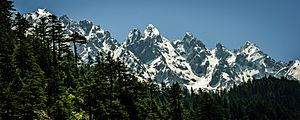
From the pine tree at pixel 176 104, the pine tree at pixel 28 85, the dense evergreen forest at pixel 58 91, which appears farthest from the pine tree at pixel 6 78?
the pine tree at pixel 176 104

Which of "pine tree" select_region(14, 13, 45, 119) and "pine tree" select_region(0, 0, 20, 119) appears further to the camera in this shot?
"pine tree" select_region(14, 13, 45, 119)

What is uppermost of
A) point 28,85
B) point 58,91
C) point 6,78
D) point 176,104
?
point 6,78

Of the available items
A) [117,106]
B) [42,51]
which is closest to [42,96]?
[117,106]

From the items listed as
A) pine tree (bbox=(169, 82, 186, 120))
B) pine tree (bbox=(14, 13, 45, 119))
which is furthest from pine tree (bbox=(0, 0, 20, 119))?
pine tree (bbox=(169, 82, 186, 120))

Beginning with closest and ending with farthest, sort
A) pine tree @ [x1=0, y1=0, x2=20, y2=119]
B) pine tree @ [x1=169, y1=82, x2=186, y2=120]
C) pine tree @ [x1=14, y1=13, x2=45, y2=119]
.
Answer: pine tree @ [x1=0, y1=0, x2=20, y2=119]
pine tree @ [x1=14, y1=13, x2=45, y2=119]
pine tree @ [x1=169, y1=82, x2=186, y2=120]

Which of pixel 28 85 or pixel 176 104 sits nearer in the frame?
pixel 28 85

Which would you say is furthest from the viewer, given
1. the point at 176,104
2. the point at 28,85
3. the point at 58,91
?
the point at 176,104

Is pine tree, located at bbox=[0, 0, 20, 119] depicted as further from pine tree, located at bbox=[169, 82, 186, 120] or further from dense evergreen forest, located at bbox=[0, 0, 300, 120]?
pine tree, located at bbox=[169, 82, 186, 120]

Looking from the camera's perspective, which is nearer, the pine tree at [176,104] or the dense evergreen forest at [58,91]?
the dense evergreen forest at [58,91]

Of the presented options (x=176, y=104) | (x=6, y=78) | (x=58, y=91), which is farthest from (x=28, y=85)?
(x=176, y=104)

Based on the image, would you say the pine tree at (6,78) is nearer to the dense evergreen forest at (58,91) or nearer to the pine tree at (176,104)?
the dense evergreen forest at (58,91)

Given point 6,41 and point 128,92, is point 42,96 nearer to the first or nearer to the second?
point 6,41

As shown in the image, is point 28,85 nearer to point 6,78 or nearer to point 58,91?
point 6,78

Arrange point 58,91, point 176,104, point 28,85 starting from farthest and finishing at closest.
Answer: point 176,104 → point 58,91 → point 28,85
